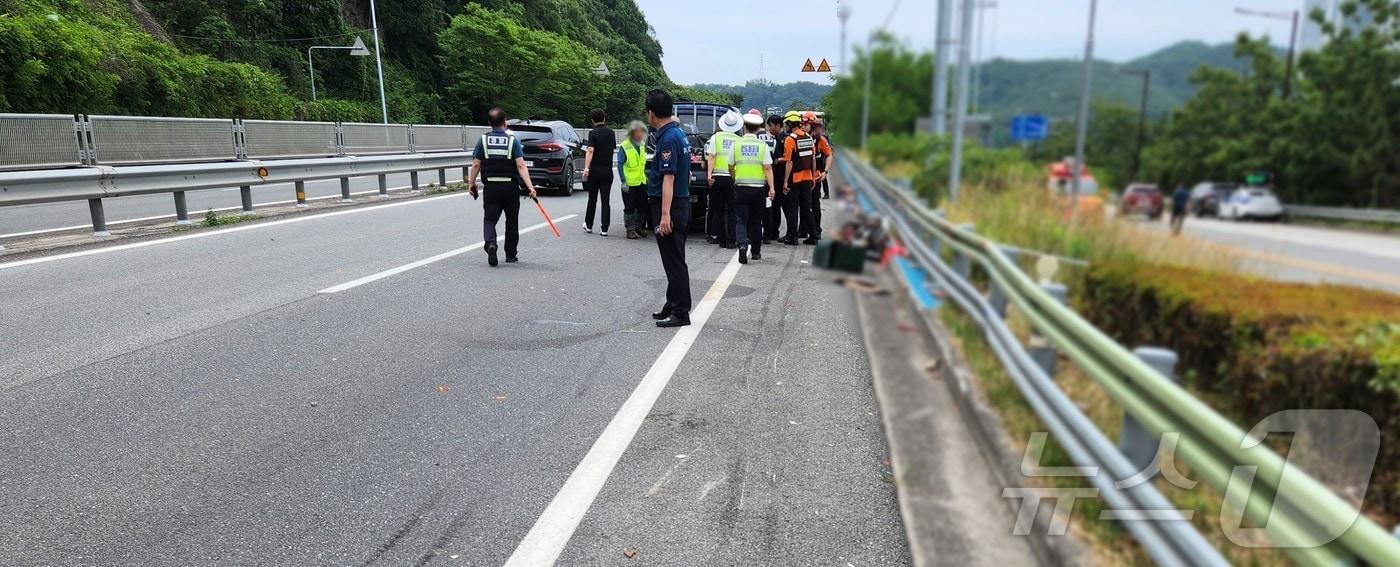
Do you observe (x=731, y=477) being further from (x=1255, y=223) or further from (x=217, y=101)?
(x=217, y=101)

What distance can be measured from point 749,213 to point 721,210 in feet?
4.16

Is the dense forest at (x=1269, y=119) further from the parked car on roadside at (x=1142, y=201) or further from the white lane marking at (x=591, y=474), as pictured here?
the white lane marking at (x=591, y=474)

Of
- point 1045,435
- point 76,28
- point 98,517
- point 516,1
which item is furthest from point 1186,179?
point 516,1

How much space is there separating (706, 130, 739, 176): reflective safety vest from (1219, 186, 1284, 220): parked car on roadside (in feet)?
29.1

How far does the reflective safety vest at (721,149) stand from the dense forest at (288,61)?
1916 cm

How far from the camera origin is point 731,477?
3.85 metres

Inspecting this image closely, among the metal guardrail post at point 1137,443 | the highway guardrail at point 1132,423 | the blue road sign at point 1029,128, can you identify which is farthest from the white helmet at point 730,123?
the blue road sign at point 1029,128

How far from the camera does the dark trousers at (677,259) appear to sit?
267 inches

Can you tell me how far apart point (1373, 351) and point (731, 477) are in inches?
114

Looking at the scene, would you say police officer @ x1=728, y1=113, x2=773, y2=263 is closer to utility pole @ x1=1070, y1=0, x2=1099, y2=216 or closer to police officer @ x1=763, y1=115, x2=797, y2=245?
police officer @ x1=763, y1=115, x2=797, y2=245

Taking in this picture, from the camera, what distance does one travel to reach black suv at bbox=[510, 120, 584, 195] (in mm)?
18000

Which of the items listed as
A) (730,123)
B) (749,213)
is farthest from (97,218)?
(749,213)

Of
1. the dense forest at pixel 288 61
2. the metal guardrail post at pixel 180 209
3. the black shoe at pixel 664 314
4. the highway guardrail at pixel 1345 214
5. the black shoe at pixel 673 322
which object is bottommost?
the black shoe at pixel 673 322

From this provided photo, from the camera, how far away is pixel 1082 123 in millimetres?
1114
